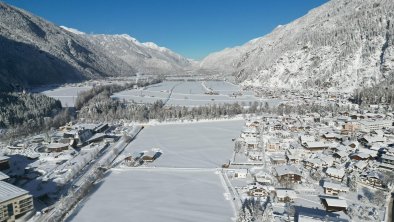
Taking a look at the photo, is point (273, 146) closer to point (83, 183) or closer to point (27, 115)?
point (83, 183)

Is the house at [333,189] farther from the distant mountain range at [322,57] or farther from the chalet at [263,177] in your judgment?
the distant mountain range at [322,57]

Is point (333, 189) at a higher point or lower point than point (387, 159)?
lower

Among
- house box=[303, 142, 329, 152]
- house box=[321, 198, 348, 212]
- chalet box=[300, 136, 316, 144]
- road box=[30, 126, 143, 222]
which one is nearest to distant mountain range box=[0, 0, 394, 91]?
chalet box=[300, 136, 316, 144]

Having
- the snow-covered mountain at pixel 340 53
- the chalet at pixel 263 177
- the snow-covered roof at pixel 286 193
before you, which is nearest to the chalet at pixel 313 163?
the chalet at pixel 263 177

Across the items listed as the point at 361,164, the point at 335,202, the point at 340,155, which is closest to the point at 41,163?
the point at 335,202

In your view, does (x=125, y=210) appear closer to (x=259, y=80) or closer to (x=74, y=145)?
(x=74, y=145)

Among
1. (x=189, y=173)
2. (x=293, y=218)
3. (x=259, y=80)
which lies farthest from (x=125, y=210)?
(x=259, y=80)
